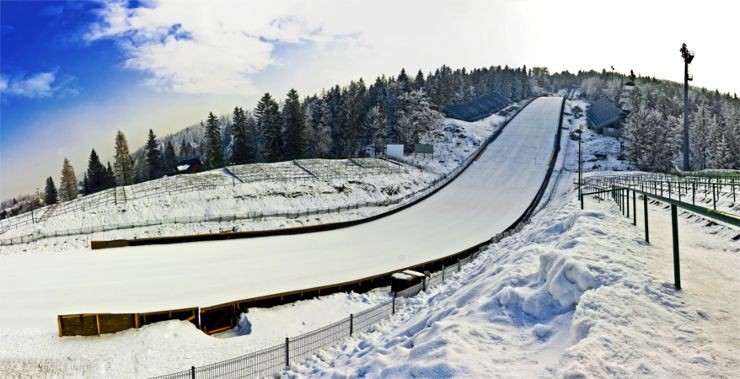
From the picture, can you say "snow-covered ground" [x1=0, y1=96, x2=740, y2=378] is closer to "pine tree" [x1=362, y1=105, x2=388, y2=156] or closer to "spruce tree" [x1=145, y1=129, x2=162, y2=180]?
"pine tree" [x1=362, y1=105, x2=388, y2=156]

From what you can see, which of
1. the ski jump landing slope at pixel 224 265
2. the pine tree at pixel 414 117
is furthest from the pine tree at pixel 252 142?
the ski jump landing slope at pixel 224 265

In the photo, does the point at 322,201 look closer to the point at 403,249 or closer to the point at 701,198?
the point at 403,249

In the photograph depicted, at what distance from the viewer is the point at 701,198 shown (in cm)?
2217

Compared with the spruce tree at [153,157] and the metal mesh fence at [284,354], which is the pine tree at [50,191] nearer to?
the spruce tree at [153,157]

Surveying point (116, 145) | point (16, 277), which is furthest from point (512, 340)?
point (116, 145)

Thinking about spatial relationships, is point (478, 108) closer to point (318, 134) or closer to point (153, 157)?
point (318, 134)

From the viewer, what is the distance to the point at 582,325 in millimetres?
6090

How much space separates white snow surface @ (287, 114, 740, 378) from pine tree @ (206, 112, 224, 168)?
64336 mm

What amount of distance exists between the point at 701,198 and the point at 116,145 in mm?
85649

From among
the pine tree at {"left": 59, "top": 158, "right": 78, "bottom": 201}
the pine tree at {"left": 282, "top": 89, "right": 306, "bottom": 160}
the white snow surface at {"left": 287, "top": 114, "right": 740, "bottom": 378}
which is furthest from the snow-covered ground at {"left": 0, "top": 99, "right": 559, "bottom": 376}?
the pine tree at {"left": 59, "top": 158, "right": 78, "bottom": 201}

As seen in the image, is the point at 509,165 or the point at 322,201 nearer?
the point at 322,201

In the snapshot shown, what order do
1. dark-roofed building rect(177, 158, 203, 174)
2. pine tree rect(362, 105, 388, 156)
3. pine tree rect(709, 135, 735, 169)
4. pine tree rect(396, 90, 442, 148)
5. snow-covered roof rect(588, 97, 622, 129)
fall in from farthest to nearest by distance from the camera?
dark-roofed building rect(177, 158, 203, 174) → snow-covered roof rect(588, 97, 622, 129) → pine tree rect(362, 105, 388, 156) → pine tree rect(396, 90, 442, 148) → pine tree rect(709, 135, 735, 169)

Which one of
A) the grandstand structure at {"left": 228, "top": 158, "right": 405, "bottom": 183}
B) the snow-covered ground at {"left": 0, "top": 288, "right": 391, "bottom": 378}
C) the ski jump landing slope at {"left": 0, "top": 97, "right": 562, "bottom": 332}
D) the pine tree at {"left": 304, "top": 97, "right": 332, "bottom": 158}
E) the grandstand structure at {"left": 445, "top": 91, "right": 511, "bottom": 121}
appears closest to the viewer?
the snow-covered ground at {"left": 0, "top": 288, "right": 391, "bottom": 378}

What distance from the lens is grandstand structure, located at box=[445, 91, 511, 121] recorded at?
322ft
